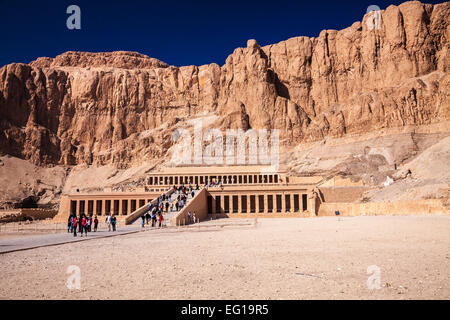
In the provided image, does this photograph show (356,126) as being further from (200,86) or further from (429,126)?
(200,86)

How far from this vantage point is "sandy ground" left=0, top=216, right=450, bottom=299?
6875 mm

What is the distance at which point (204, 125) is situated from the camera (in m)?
104

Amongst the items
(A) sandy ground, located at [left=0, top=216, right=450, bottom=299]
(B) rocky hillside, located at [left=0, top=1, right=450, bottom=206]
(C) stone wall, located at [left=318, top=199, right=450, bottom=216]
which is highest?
(B) rocky hillside, located at [left=0, top=1, right=450, bottom=206]

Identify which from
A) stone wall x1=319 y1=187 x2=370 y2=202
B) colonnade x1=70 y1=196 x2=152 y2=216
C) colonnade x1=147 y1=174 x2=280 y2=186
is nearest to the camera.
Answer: stone wall x1=319 y1=187 x2=370 y2=202

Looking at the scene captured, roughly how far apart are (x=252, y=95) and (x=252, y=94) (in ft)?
1.29

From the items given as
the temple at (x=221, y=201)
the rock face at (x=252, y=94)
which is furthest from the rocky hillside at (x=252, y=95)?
the temple at (x=221, y=201)

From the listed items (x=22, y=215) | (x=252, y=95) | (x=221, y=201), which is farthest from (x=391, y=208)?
(x=252, y=95)

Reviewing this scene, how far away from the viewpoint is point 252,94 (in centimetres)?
10919

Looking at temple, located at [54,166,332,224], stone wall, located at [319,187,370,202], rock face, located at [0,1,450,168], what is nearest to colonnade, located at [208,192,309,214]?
temple, located at [54,166,332,224]

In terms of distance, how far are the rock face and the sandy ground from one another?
276 ft

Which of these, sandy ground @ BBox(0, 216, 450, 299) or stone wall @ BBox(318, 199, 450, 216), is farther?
stone wall @ BBox(318, 199, 450, 216)

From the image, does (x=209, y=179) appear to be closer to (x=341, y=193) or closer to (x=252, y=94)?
(x=341, y=193)

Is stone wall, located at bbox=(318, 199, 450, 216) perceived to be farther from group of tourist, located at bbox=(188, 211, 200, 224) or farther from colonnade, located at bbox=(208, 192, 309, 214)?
group of tourist, located at bbox=(188, 211, 200, 224)

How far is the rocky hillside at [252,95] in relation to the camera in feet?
307
